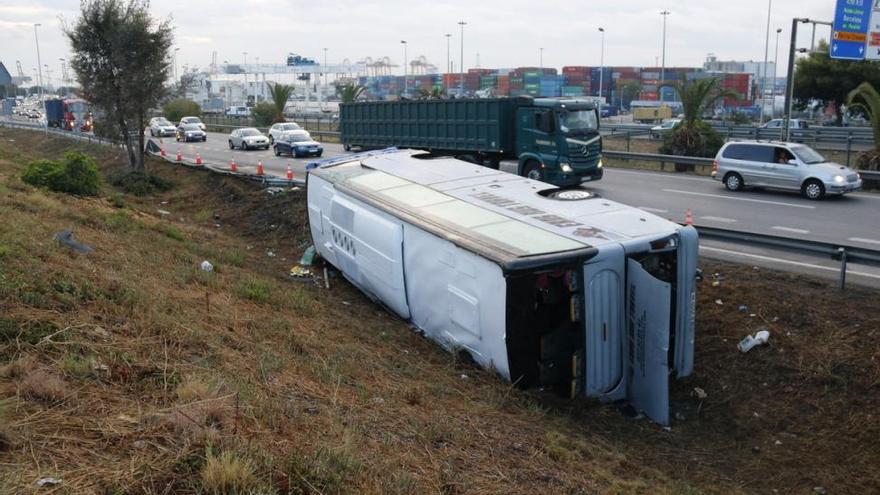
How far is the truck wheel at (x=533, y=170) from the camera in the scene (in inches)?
851

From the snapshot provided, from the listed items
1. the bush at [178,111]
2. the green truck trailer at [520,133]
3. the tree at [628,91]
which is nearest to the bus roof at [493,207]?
the green truck trailer at [520,133]

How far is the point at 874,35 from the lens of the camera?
26.7 metres

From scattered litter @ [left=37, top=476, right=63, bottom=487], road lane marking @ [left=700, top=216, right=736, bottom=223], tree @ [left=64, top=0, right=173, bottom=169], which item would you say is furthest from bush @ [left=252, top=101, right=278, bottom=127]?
scattered litter @ [left=37, top=476, right=63, bottom=487]

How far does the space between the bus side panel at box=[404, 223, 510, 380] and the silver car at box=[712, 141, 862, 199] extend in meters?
15.1

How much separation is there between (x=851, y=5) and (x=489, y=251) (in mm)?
24388

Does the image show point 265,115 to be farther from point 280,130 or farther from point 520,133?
point 520,133

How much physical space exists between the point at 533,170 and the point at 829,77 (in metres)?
33.4

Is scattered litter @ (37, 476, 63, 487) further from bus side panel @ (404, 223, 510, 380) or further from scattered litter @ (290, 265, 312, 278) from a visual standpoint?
scattered litter @ (290, 265, 312, 278)

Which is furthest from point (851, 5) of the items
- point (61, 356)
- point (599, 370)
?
point (61, 356)

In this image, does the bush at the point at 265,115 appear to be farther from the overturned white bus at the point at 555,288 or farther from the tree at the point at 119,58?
the overturned white bus at the point at 555,288

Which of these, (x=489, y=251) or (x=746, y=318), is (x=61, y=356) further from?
(x=746, y=318)

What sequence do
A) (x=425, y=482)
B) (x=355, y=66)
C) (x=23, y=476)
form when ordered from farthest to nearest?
(x=355, y=66) < (x=425, y=482) < (x=23, y=476)

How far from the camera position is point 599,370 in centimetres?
836

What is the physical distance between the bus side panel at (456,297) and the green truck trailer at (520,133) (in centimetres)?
1196
